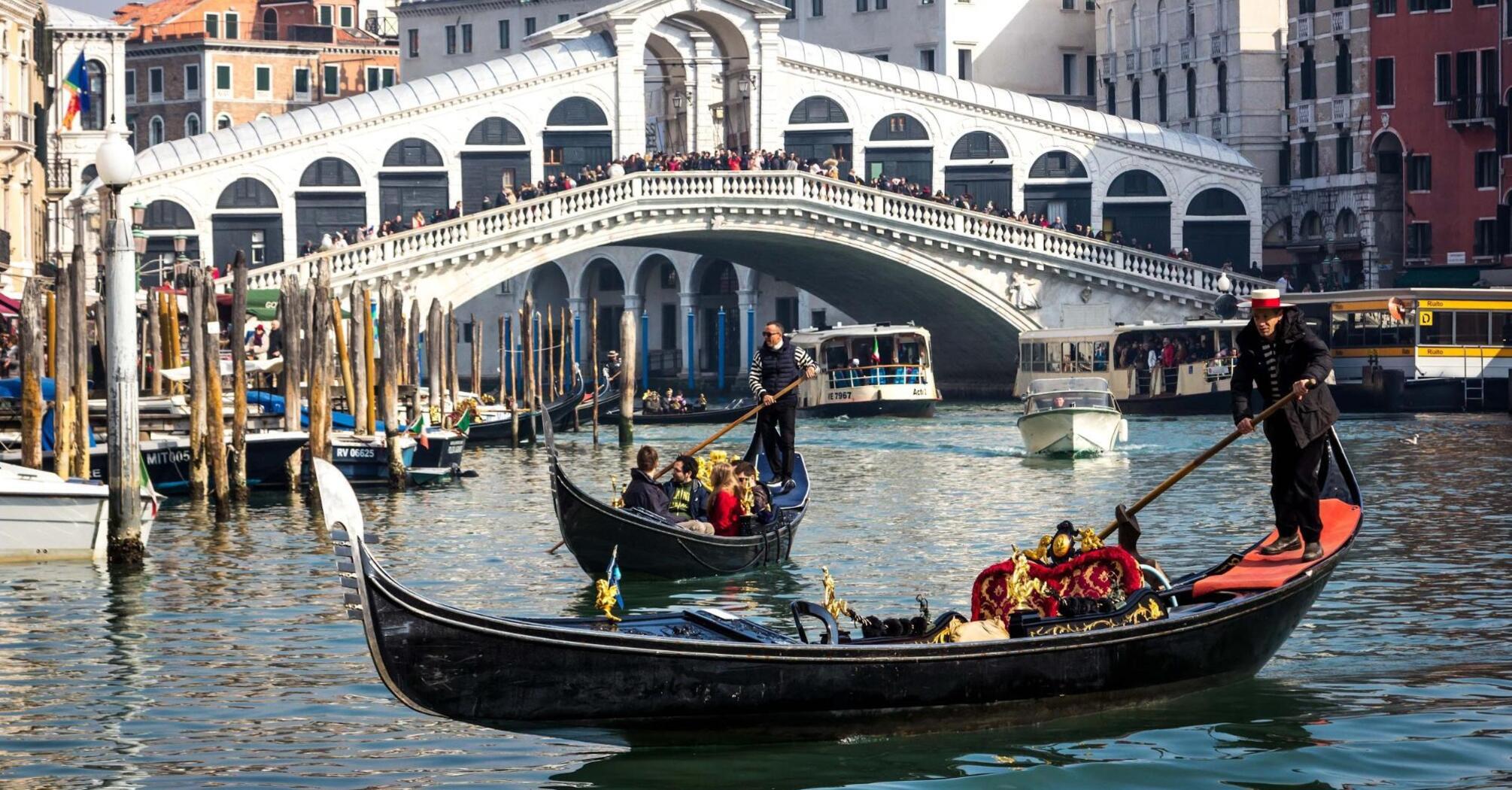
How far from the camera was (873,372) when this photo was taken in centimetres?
3484

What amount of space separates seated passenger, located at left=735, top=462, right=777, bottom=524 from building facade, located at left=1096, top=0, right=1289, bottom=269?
28.5 m

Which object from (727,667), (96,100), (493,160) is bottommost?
(727,667)

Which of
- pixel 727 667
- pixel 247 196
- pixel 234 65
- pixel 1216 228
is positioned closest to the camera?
pixel 727 667

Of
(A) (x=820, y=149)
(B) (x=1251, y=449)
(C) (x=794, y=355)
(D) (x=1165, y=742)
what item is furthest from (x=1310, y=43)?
(D) (x=1165, y=742)

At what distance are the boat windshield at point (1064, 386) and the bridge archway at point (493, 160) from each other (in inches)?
568

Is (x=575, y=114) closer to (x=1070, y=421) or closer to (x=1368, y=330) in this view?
(x=1368, y=330)

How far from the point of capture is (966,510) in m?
19.9

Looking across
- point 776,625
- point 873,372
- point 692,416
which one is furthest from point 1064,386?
point 776,625

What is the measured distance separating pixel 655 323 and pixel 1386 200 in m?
17.4

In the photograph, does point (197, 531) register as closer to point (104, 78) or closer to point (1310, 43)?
point (1310, 43)

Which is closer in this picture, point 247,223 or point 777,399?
point 777,399

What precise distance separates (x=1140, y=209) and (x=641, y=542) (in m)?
29.3

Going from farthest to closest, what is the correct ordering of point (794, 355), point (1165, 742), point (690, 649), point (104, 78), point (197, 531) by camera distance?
point (104, 78) < point (197, 531) < point (794, 355) < point (1165, 742) < point (690, 649)

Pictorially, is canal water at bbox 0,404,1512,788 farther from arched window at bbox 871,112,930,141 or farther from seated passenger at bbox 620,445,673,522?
arched window at bbox 871,112,930,141
